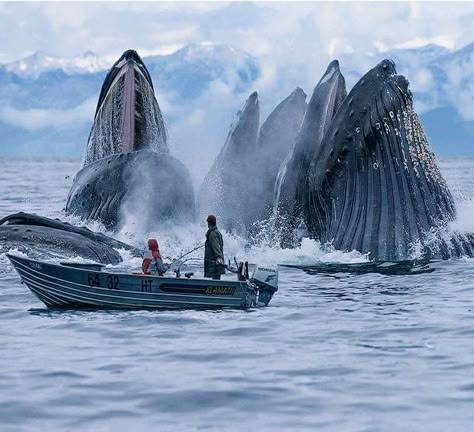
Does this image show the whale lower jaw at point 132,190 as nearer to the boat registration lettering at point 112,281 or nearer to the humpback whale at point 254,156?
the humpback whale at point 254,156

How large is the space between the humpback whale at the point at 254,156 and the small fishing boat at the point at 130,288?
618 cm

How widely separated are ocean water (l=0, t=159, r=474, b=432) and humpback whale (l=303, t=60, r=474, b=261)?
105 centimetres

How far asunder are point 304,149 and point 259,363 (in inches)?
317

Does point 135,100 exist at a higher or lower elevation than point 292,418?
higher

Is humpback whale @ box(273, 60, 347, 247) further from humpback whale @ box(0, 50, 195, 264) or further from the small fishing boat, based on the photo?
the small fishing boat

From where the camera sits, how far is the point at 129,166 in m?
23.4

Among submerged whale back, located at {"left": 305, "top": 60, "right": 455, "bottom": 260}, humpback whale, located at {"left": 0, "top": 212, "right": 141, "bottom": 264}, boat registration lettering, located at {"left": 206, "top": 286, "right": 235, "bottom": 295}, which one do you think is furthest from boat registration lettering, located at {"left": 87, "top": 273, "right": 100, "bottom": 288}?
submerged whale back, located at {"left": 305, "top": 60, "right": 455, "bottom": 260}

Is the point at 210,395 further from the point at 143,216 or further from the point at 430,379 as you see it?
the point at 143,216

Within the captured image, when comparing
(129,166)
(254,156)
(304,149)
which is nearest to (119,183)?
(129,166)

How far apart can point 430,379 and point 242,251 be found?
35.4 ft

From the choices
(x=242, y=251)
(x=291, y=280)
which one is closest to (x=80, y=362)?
(x=291, y=280)

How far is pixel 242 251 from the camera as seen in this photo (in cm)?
2347

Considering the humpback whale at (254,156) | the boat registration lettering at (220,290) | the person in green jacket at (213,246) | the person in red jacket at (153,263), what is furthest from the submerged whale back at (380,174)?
the person in red jacket at (153,263)

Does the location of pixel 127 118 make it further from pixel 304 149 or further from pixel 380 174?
pixel 380 174
